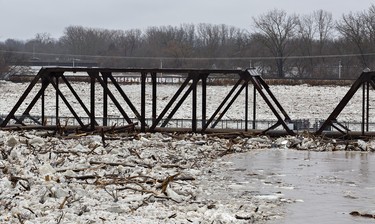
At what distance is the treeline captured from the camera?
9538 cm

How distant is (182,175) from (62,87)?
4533 cm

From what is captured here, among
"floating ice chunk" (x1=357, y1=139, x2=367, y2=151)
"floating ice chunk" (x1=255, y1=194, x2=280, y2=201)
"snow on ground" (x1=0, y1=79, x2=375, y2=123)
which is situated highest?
"snow on ground" (x1=0, y1=79, x2=375, y2=123)

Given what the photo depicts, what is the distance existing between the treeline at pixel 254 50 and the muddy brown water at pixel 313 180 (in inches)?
2324

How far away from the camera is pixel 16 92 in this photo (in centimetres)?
6012

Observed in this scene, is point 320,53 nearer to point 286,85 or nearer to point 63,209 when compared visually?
point 286,85

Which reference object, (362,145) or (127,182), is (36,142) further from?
(362,145)

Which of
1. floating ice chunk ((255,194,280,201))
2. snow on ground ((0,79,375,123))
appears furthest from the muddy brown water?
snow on ground ((0,79,375,123))

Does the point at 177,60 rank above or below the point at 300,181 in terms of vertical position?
above

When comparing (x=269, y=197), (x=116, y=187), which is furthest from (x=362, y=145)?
(x=116, y=187)

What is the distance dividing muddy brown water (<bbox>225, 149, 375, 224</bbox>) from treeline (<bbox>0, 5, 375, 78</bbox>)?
5903 cm

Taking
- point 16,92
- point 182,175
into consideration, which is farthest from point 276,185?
point 16,92

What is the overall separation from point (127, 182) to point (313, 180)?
5.24m

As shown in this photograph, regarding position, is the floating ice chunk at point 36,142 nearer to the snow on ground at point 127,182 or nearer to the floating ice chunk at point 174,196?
the snow on ground at point 127,182

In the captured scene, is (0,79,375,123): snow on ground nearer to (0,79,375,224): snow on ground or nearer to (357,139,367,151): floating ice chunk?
(357,139,367,151): floating ice chunk
